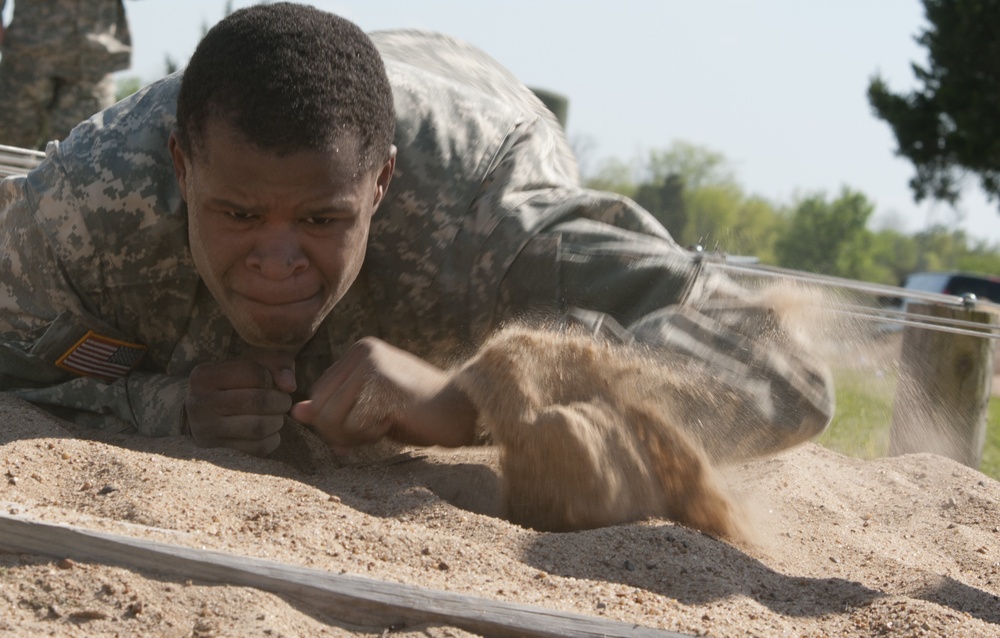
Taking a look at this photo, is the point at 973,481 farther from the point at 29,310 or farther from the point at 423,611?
the point at 29,310

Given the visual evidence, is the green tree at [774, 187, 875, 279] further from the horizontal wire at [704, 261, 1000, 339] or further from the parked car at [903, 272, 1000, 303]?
the horizontal wire at [704, 261, 1000, 339]

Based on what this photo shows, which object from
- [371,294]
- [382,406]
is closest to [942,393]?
[371,294]

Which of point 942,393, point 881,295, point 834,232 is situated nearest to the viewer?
point 881,295

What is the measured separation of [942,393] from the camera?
4.62 meters

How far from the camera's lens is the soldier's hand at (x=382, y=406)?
8.71 ft

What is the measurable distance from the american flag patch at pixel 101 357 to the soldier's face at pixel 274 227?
0.42 meters

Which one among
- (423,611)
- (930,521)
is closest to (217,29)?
(423,611)

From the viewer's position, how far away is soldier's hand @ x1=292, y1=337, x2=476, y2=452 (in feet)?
8.71

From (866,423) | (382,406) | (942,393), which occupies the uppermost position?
(382,406)

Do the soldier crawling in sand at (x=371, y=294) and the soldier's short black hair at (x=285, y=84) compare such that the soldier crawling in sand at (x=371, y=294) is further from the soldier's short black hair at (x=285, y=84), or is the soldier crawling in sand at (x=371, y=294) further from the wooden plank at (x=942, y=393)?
the wooden plank at (x=942, y=393)

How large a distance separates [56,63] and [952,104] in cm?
2018

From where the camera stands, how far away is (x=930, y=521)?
319cm

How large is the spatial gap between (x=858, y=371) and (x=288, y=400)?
65.1 inches

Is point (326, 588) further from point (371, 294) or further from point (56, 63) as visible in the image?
point (56, 63)
